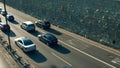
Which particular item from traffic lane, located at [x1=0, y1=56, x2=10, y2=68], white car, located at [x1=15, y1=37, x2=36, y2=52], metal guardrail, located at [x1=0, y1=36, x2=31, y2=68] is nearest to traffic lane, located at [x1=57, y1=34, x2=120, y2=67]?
white car, located at [x1=15, y1=37, x2=36, y2=52]

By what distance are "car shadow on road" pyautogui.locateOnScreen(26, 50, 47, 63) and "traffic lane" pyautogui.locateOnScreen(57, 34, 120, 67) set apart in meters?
6.05

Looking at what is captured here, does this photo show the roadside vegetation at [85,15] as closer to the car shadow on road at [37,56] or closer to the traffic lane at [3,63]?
the car shadow on road at [37,56]

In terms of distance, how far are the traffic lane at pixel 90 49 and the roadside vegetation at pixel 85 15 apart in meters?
2.09

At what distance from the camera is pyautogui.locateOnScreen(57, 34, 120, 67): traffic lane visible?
32.9 meters

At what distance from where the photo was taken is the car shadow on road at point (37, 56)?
32.8 metres

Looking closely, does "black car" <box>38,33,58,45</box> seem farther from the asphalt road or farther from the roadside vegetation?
the roadside vegetation

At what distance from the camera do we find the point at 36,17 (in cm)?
5438

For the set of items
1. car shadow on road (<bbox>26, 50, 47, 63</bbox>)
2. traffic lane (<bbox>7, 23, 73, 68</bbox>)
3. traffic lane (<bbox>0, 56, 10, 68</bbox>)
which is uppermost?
traffic lane (<bbox>7, 23, 73, 68</bbox>)

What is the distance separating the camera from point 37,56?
34.1 m

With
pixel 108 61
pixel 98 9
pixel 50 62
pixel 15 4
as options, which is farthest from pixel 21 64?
pixel 15 4

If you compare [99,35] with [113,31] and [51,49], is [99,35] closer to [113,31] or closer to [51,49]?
[113,31]

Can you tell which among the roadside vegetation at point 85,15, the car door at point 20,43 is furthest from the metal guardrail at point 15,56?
the roadside vegetation at point 85,15

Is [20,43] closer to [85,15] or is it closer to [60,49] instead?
[60,49]

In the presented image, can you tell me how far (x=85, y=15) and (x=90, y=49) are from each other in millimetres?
20354
